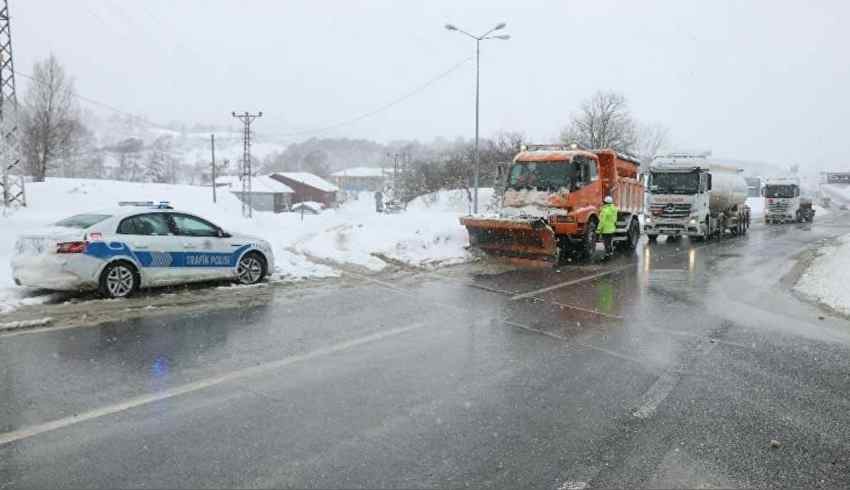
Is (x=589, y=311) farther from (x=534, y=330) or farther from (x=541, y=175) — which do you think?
(x=541, y=175)

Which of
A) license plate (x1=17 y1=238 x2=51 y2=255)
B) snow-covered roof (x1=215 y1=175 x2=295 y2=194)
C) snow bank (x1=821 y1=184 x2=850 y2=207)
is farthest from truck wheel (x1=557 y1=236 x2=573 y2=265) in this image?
snow bank (x1=821 y1=184 x2=850 y2=207)

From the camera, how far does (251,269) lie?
37.5ft

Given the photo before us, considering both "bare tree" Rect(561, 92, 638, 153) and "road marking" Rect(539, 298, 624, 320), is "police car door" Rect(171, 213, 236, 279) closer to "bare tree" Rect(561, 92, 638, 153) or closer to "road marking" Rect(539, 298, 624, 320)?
"road marking" Rect(539, 298, 624, 320)

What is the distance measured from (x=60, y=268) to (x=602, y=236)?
13.5 meters

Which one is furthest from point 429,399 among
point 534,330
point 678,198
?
point 678,198

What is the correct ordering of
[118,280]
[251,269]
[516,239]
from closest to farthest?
1. [118,280]
2. [251,269]
3. [516,239]

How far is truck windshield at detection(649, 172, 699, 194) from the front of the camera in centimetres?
2355

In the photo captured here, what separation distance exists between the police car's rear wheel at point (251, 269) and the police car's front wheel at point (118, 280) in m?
1.94

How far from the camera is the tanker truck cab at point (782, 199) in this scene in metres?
41.6

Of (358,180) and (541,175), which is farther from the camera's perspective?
(358,180)

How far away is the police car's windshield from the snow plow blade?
31.1ft

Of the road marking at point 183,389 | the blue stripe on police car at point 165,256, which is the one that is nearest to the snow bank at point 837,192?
the blue stripe on police car at point 165,256

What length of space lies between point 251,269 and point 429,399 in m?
7.01

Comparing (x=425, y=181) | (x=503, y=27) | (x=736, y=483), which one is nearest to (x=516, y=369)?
(x=736, y=483)
